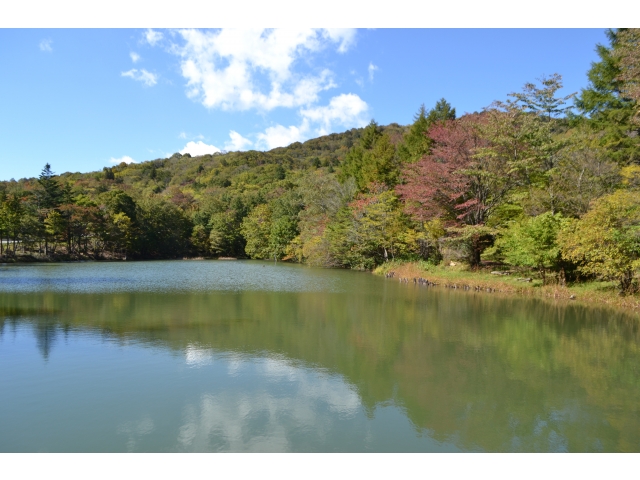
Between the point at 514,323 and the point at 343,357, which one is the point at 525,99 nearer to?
the point at 514,323

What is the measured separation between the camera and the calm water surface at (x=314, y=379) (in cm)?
509

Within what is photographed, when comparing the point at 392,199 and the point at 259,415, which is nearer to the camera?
the point at 259,415

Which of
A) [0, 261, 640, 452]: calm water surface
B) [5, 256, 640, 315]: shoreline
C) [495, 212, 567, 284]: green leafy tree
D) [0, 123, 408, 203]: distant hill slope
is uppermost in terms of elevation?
[0, 123, 408, 203]: distant hill slope

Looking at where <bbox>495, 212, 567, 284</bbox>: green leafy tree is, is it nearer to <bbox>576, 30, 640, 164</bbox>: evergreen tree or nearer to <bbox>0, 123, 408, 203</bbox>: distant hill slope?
<bbox>576, 30, 640, 164</bbox>: evergreen tree

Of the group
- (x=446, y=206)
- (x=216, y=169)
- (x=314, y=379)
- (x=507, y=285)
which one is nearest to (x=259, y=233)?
(x=446, y=206)

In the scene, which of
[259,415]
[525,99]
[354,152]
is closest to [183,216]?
[354,152]

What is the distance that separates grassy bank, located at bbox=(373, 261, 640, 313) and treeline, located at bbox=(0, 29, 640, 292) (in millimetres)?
581

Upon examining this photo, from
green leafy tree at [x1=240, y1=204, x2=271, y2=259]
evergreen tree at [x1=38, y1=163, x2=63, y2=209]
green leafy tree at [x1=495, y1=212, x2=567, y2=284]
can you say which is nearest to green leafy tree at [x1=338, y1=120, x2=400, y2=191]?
green leafy tree at [x1=240, y1=204, x2=271, y2=259]

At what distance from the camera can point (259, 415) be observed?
5.59 meters

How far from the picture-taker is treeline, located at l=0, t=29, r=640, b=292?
15.9 metres

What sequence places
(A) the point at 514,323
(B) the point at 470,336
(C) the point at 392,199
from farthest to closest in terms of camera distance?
(C) the point at 392,199 → (A) the point at 514,323 → (B) the point at 470,336

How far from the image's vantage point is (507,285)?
18141mm

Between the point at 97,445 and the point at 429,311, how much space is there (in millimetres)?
10754

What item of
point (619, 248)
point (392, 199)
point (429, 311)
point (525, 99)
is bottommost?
point (429, 311)
